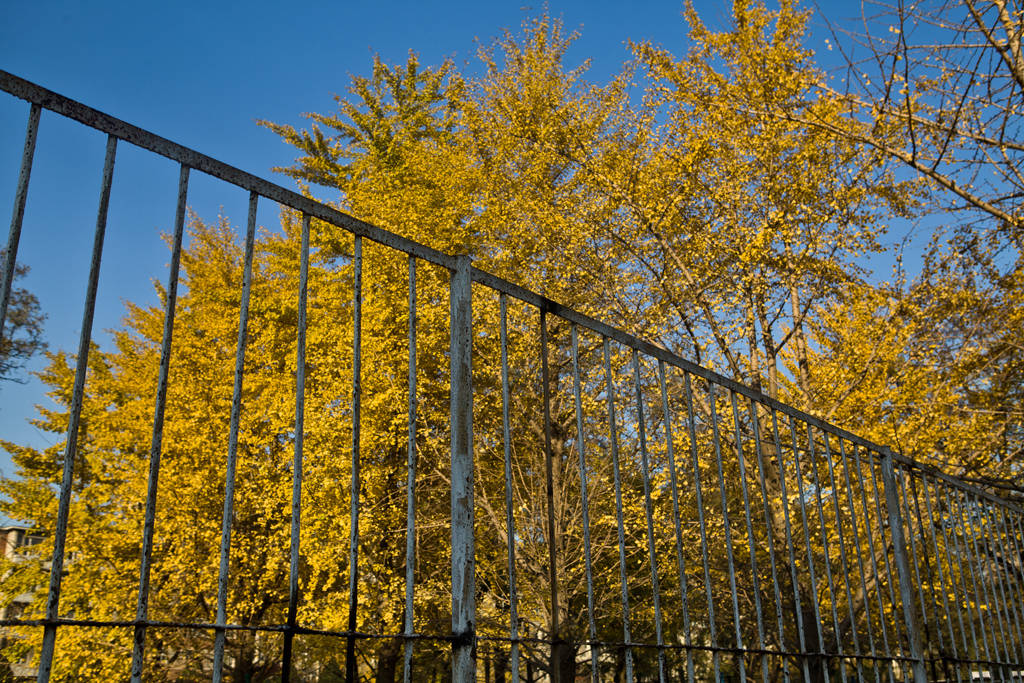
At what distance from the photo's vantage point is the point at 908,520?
4.61 m

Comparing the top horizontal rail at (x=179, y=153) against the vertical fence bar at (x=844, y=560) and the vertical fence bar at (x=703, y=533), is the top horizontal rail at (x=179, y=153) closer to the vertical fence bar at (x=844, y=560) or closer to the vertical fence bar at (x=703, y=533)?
the vertical fence bar at (x=703, y=533)

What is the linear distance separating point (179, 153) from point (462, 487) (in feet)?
3.59

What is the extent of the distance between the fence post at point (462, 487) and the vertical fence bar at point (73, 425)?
909 millimetres

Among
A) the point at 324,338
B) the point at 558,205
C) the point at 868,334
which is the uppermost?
the point at 558,205

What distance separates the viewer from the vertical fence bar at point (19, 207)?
1.36 m

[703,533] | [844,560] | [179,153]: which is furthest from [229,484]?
[844,560]

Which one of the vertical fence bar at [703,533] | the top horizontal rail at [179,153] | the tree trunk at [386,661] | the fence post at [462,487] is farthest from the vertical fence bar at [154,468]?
the tree trunk at [386,661]

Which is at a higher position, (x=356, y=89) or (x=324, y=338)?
(x=356, y=89)

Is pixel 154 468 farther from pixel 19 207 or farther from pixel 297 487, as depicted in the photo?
pixel 19 207

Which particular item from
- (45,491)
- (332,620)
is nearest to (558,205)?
(332,620)

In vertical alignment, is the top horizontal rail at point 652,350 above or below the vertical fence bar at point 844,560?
above

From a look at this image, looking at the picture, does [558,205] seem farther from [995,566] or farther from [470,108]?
[995,566]

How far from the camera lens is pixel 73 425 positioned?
1.41 meters

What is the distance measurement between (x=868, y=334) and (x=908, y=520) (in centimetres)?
764
